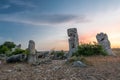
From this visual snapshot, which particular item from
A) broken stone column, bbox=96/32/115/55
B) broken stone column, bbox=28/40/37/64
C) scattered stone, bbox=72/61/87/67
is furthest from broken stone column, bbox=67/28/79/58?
scattered stone, bbox=72/61/87/67

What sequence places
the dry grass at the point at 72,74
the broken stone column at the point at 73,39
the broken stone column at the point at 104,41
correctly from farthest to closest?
the broken stone column at the point at 104,41 → the broken stone column at the point at 73,39 → the dry grass at the point at 72,74

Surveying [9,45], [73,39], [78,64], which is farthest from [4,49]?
[78,64]

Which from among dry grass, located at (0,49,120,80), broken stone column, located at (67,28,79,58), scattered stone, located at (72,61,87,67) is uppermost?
broken stone column, located at (67,28,79,58)

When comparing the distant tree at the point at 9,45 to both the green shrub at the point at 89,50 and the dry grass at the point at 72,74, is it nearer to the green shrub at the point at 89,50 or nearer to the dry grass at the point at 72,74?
the green shrub at the point at 89,50

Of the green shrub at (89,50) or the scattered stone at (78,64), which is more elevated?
the green shrub at (89,50)

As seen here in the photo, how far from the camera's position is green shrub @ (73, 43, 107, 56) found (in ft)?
81.6

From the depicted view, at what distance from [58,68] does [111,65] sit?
349 centimetres

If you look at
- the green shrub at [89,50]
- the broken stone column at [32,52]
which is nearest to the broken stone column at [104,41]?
the green shrub at [89,50]

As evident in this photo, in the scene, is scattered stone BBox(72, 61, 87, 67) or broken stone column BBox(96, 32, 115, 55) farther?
broken stone column BBox(96, 32, 115, 55)

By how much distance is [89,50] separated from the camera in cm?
2517

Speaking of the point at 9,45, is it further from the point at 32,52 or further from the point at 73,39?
the point at 32,52

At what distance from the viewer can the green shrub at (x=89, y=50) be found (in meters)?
24.9

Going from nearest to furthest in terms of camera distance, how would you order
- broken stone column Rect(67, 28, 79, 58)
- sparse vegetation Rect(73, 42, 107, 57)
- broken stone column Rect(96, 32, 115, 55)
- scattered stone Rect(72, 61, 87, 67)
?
scattered stone Rect(72, 61, 87, 67), sparse vegetation Rect(73, 42, 107, 57), broken stone column Rect(67, 28, 79, 58), broken stone column Rect(96, 32, 115, 55)

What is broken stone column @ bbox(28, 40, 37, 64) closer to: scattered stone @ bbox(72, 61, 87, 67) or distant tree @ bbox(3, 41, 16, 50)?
scattered stone @ bbox(72, 61, 87, 67)
